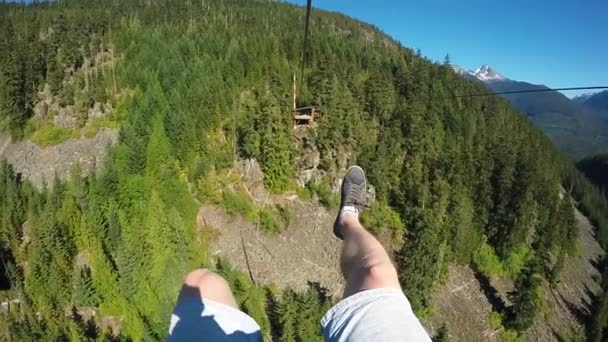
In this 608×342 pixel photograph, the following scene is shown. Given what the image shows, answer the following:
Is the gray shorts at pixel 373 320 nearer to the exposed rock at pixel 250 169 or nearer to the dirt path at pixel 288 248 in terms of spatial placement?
the dirt path at pixel 288 248

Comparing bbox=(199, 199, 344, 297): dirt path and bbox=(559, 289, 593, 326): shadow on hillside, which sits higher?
bbox=(199, 199, 344, 297): dirt path

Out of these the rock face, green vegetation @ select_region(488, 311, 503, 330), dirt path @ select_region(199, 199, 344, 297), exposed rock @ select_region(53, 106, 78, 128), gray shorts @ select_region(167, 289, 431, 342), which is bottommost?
green vegetation @ select_region(488, 311, 503, 330)

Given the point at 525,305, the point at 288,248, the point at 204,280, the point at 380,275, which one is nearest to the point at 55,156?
the point at 288,248

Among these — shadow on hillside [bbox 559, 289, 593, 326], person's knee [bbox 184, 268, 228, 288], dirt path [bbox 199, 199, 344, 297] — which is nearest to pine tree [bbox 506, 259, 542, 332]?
shadow on hillside [bbox 559, 289, 593, 326]

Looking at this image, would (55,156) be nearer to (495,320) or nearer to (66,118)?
(66,118)

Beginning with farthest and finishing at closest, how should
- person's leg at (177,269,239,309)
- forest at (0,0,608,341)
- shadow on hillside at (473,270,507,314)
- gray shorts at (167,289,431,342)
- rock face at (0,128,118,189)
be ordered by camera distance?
rock face at (0,128,118,189)
shadow on hillside at (473,270,507,314)
forest at (0,0,608,341)
person's leg at (177,269,239,309)
gray shorts at (167,289,431,342)

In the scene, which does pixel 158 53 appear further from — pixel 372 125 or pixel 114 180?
pixel 372 125

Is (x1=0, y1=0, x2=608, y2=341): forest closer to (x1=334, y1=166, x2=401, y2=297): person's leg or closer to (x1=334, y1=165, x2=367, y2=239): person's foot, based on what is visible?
(x1=334, y1=165, x2=367, y2=239): person's foot
